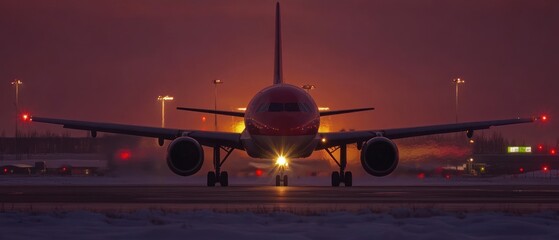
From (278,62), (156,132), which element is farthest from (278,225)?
(278,62)

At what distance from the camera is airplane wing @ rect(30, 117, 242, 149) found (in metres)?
42.3

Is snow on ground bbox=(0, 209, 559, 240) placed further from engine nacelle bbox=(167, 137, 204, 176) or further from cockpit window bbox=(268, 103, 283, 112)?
cockpit window bbox=(268, 103, 283, 112)

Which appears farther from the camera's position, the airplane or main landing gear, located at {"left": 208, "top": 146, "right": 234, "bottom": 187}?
main landing gear, located at {"left": 208, "top": 146, "right": 234, "bottom": 187}

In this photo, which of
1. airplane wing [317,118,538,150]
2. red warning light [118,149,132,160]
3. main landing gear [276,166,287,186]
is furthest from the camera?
red warning light [118,149,132,160]

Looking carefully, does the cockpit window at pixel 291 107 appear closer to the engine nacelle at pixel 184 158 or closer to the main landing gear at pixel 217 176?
the engine nacelle at pixel 184 158

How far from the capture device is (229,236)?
45.7 feet

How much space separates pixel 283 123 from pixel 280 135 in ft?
1.68

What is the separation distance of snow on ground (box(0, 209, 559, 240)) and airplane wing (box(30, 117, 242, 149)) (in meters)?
23.4

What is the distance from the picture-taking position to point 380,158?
3900 centimetres

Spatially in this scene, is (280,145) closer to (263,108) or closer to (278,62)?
(263,108)

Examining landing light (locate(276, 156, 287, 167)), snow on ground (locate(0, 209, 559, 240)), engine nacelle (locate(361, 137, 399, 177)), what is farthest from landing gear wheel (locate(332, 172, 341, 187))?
snow on ground (locate(0, 209, 559, 240))

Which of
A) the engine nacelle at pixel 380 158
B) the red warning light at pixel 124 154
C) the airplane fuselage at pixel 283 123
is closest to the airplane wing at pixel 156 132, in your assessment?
the airplane fuselage at pixel 283 123

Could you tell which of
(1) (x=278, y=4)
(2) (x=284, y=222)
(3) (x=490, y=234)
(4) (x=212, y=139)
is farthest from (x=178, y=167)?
(3) (x=490, y=234)

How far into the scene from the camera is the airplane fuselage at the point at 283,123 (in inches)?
1531
